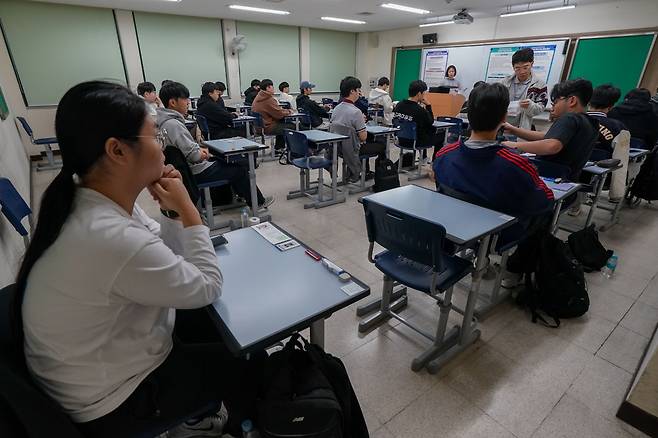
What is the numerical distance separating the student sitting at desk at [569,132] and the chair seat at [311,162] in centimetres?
204

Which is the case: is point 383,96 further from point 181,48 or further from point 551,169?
point 181,48

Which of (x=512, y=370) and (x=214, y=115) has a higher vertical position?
(x=214, y=115)

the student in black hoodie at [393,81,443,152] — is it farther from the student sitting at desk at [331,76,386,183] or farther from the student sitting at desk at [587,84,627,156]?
the student sitting at desk at [587,84,627,156]

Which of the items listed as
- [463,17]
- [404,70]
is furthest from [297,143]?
[404,70]

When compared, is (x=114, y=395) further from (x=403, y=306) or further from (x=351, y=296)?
(x=403, y=306)

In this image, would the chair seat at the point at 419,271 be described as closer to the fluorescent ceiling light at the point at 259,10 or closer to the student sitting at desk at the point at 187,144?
the student sitting at desk at the point at 187,144

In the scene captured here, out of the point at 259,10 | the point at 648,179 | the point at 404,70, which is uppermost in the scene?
the point at 259,10

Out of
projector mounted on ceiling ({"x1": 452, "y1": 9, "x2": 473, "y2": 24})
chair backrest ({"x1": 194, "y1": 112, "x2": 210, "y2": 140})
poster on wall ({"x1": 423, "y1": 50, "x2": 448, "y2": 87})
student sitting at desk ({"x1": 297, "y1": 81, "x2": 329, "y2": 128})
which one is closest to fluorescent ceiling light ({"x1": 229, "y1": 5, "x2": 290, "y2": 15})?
student sitting at desk ({"x1": 297, "y1": 81, "x2": 329, "y2": 128})

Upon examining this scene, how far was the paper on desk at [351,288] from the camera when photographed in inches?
43.6

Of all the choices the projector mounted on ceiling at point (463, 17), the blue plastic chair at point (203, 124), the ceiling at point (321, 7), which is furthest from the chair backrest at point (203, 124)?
the projector mounted on ceiling at point (463, 17)

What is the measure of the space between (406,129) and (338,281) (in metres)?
4.06

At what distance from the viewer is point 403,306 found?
90.2 inches

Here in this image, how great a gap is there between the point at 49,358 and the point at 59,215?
0.33 meters

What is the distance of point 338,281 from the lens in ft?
3.84
